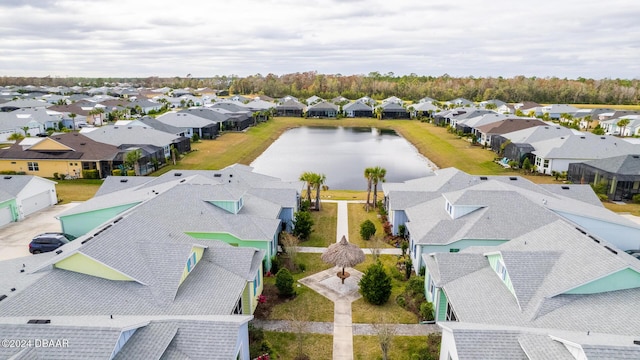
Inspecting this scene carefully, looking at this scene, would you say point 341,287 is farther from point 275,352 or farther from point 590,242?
point 590,242

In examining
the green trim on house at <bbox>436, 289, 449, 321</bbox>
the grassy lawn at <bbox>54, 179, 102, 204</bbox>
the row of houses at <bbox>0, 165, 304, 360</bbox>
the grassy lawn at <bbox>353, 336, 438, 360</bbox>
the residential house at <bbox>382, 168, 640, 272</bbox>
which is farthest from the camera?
the grassy lawn at <bbox>54, 179, 102, 204</bbox>

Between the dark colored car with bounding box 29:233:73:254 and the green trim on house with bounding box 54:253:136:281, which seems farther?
the dark colored car with bounding box 29:233:73:254

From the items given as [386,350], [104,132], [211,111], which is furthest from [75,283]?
[211,111]

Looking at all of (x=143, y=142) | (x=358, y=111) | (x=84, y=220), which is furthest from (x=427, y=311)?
(x=358, y=111)

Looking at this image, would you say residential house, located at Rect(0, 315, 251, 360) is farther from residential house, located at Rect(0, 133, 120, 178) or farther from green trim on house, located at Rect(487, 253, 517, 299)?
residential house, located at Rect(0, 133, 120, 178)

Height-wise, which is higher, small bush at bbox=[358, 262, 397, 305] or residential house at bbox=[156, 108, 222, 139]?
residential house at bbox=[156, 108, 222, 139]

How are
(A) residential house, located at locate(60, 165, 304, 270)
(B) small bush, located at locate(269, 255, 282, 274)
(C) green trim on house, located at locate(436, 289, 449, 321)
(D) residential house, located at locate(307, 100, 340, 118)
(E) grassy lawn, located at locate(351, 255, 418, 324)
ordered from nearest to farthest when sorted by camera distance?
(C) green trim on house, located at locate(436, 289, 449, 321) < (E) grassy lawn, located at locate(351, 255, 418, 324) < (A) residential house, located at locate(60, 165, 304, 270) < (B) small bush, located at locate(269, 255, 282, 274) < (D) residential house, located at locate(307, 100, 340, 118)

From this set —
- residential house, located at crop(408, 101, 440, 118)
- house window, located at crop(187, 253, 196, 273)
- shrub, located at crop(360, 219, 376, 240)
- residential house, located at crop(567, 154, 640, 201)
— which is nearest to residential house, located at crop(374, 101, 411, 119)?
residential house, located at crop(408, 101, 440, 118)
